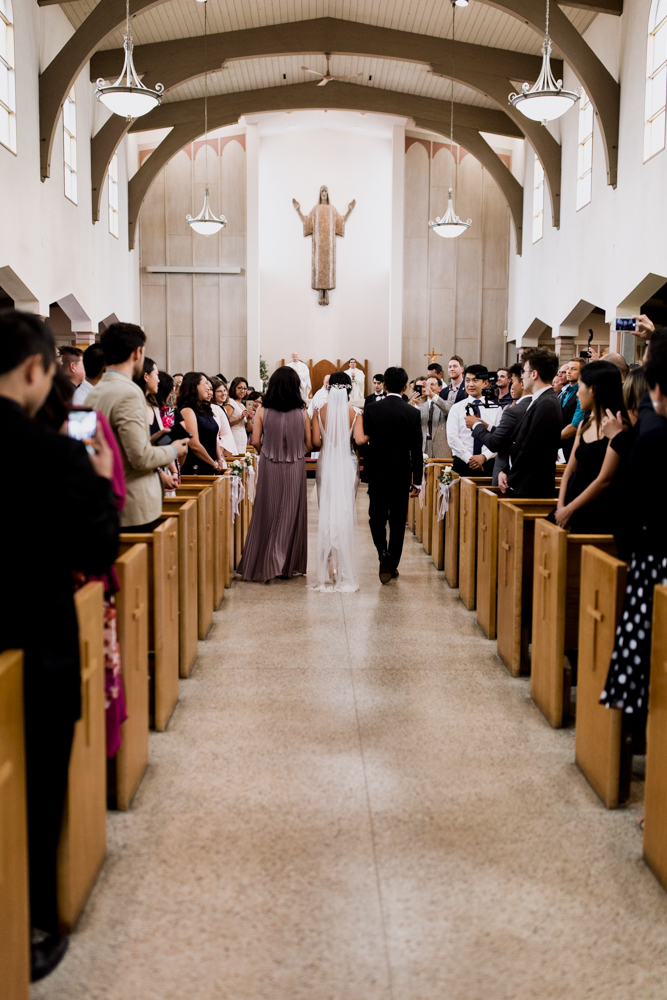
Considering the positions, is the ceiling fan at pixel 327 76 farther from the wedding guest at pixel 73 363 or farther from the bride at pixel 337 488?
the wedding guest at pixel 73 363

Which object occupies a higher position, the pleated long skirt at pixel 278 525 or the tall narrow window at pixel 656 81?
the tall narrow window at pixel 656 81

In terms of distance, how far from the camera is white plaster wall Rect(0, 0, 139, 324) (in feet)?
29.9

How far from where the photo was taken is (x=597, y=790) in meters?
3.07

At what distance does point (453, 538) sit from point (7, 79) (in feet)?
21.3

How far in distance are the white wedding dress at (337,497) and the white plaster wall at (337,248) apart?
12230 millimetres

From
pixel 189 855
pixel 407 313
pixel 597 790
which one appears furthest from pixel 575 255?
pixel 189 855

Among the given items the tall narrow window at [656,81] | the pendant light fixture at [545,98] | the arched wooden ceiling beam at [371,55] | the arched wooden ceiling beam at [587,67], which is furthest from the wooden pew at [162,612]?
the arched wooden ceiling beam at [371,55]

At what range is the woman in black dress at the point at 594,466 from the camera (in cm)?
366

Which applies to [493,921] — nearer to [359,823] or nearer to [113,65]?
[359,823]

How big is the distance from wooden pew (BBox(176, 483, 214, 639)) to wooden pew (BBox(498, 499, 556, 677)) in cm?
159

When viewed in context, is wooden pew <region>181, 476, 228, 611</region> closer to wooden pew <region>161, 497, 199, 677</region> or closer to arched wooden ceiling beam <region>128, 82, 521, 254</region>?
wooden pew <region>161, 497, 199, 677</region>

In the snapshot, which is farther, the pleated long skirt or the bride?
the pleated long skirt

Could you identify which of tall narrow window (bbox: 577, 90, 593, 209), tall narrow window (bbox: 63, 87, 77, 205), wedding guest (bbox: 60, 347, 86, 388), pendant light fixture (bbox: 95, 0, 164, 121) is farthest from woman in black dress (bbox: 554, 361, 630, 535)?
tall narrow window (bbox: 63, 87, 77, 205)

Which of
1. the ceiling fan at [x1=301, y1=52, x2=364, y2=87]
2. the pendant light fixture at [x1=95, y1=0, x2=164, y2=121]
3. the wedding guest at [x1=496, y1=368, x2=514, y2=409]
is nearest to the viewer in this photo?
the wedding guest at [x1=496, y1=368, x2=514, y2=409]
